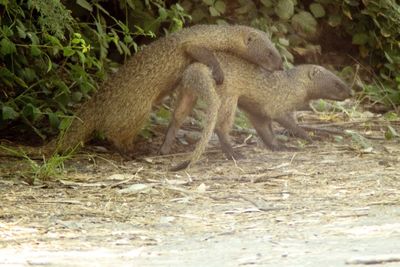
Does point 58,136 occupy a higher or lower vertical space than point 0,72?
lower

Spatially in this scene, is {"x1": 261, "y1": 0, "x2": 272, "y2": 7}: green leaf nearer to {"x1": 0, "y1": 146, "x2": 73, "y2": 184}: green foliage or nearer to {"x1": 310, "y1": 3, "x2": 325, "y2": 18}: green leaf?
{"x1": 310, "y1": 3, "x2": 325, "y2": 18}: green leaf

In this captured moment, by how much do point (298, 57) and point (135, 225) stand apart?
489 centimetres

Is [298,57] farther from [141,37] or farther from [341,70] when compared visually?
[141,37]

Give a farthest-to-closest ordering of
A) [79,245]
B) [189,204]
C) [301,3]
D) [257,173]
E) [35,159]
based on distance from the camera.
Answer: [301,3], [35,159], [257,173], [189,204], [79,245]

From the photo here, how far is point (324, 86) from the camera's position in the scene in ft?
21.1

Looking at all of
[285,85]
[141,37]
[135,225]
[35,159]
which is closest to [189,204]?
[135,225]

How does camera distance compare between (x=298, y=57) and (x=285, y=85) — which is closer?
(x=285, y=85)

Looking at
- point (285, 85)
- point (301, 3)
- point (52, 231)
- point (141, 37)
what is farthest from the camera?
point (301, 3)

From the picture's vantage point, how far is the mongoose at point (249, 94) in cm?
536

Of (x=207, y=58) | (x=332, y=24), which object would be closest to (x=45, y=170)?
(x=207, y=58)

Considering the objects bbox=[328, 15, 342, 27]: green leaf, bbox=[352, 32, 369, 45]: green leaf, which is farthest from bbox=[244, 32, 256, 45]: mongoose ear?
bbox=[352, 32, 369, 45]: green leaf

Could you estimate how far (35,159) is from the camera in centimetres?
526

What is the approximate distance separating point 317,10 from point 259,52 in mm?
1849

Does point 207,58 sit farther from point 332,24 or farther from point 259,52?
point 332,24
